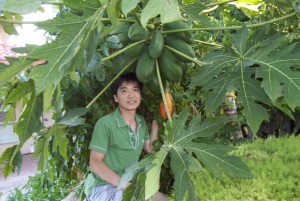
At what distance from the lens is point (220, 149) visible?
1.53 meters

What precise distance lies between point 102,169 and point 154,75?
531 millimetres

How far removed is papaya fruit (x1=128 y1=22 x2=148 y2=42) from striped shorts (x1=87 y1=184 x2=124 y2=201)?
0.76m

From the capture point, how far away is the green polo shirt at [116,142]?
6.72 ft

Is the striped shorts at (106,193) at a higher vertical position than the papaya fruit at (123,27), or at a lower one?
lower

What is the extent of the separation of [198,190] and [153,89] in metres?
0.72

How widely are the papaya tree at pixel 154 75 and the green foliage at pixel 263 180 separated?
0.05 metres

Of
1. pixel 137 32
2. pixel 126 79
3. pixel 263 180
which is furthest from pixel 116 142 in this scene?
pixel 263 180

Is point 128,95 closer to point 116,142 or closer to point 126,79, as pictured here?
point 126,79

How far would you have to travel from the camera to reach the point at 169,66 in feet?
6.39

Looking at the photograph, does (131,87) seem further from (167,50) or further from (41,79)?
(41,79)

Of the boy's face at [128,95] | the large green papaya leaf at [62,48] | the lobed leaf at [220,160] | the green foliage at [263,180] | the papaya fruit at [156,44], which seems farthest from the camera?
the boy's face at [128,95]

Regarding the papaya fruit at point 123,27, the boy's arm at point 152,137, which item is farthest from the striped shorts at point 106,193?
the papaya fruit at point 123,27

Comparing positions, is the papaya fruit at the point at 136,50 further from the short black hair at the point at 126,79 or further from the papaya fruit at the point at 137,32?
the short black hair at the point at 126,79

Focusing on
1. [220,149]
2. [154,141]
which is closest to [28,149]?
[154,141]
